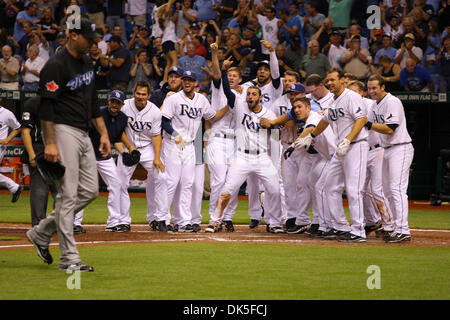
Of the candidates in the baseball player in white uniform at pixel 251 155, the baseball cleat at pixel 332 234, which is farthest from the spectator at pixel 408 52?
the baseball cleat at pixel 332 234

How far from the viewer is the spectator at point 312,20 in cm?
1742

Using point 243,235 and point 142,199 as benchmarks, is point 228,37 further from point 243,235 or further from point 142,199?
point 243,235

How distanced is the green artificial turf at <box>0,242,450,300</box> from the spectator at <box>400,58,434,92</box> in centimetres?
727

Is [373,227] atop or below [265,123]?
below

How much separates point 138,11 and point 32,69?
3.24 meters

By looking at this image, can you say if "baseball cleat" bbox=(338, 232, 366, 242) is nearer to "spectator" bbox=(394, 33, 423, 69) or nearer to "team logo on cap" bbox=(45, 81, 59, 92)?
"team logo on cap" bbox=(45, 81, 59, 92)

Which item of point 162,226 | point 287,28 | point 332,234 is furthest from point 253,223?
point 287,28

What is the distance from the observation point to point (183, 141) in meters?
10.4

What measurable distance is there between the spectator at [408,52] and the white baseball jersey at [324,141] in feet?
20.1

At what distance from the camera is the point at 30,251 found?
8.39 metres

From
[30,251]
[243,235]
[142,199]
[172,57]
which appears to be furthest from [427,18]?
[30,251]

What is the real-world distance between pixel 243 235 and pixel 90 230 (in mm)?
2172

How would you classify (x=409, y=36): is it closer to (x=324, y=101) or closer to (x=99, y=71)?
(x=324, y=101)
